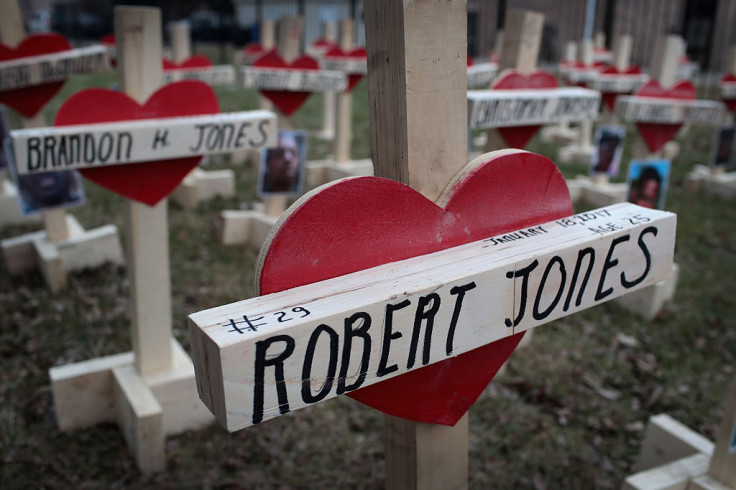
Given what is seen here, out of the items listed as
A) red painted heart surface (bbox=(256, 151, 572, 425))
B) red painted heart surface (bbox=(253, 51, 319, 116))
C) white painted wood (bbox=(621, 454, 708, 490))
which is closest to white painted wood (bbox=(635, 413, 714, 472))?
white painted wood (bbox=(621, 454, 708, 490))

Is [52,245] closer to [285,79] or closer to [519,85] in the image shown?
[285,79]

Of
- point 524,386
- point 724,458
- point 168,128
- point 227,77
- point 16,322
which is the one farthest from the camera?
point 227,77

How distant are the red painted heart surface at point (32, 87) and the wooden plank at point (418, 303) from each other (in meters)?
3.32

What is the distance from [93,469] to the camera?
274cm

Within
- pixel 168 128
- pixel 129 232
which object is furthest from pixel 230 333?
pixel 129 232

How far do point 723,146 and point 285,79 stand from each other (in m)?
5.22

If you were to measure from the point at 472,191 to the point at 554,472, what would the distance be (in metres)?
2.09

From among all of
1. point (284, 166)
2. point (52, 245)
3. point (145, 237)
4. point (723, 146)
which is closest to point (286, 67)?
point (284, 166)

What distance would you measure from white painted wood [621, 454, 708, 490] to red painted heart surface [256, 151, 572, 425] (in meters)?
1.27

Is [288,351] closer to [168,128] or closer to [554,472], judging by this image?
[168,128]

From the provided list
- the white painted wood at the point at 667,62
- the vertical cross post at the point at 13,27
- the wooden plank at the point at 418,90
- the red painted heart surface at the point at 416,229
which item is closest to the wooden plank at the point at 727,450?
the red painted heart surface at the point at 416,229

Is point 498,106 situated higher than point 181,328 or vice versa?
point 498,106

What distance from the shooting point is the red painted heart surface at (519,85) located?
281cm

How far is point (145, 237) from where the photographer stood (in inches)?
105
